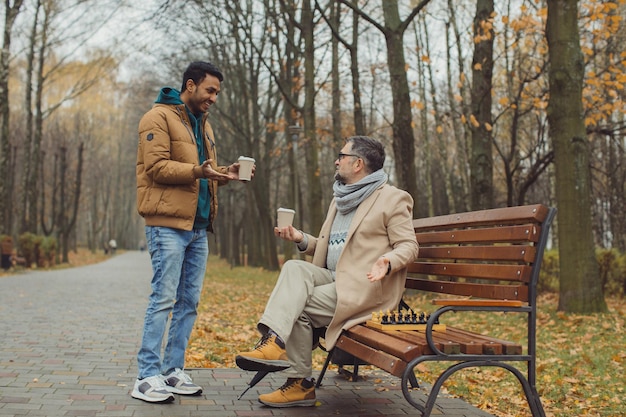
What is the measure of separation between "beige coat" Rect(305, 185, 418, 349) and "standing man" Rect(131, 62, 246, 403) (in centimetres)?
86

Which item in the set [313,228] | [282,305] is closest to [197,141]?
[282,305]

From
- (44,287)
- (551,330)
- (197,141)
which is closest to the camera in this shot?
(197,141)

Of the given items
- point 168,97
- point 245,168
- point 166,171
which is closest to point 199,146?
point 168,97

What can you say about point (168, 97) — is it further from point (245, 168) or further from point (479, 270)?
point (479, 270)

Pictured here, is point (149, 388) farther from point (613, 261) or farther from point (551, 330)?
point (613, 261)

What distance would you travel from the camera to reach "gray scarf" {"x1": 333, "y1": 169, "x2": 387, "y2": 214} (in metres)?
4.60

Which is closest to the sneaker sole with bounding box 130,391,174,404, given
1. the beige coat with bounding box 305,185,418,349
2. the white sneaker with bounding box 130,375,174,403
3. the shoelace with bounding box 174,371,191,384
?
the white sneaker with bounding box 130,375,174,403

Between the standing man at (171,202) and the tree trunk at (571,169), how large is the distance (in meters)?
6.11

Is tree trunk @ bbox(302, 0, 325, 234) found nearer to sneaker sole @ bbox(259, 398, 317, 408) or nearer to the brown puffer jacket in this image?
the brown puffer jacket

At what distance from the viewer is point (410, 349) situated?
3.36 meters

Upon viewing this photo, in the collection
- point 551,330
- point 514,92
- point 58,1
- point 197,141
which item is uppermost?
point 58,1

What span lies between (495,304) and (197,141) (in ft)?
8.13

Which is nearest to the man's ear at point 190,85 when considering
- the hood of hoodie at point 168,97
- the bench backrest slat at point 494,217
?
the hood of hoodie at point 168,97

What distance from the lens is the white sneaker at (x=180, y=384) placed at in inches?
186
